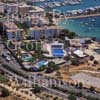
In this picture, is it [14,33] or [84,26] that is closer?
[14,33]

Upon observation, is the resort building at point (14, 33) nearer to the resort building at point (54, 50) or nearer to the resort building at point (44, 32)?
the resort building at point (44, 32)

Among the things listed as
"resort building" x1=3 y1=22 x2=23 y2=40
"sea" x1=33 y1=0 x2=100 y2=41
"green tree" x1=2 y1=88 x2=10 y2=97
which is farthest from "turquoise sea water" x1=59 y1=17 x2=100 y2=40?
"green tree" x1=2 y1=88 x2=10 y2=97

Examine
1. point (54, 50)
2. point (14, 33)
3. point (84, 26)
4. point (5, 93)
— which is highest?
point (14, 33)

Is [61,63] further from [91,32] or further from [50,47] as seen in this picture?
[91,32]

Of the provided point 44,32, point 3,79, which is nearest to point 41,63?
point 3,79

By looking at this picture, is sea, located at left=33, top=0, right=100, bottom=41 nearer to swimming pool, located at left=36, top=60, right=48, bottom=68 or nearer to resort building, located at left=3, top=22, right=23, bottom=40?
resort building, located at left=3, top=22, right=23, bottom=40

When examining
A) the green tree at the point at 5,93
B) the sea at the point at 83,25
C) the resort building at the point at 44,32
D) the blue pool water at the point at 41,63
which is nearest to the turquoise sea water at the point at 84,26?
the sea at the point at 83,25

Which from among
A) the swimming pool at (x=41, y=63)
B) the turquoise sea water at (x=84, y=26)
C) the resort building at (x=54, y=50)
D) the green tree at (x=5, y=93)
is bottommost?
the green tree at (x=5, y=93)

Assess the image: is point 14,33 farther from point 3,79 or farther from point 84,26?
point 3,79
